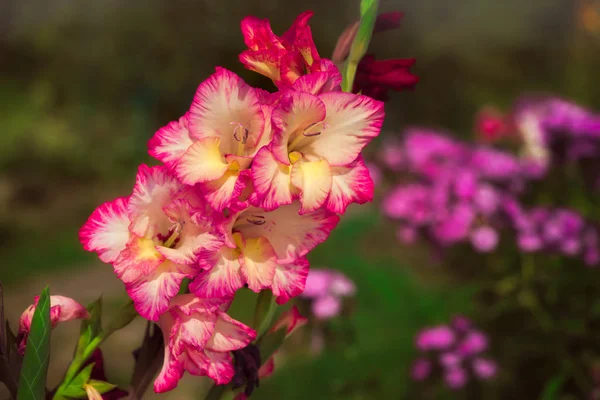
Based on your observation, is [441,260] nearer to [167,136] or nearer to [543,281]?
[543,281]

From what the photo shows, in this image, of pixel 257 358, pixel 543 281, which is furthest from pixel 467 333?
pixel 257 358

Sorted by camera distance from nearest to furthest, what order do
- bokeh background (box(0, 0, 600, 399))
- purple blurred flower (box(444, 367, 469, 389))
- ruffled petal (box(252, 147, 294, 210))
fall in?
1. ruffled petal (box(252, 147, 294, 210))
2. purple blurred flower (box(444, 367, 469, 389))
3. bokeh background (box(0, 0, 600, 399))

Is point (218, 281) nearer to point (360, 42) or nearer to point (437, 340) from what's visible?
point (360, 42)

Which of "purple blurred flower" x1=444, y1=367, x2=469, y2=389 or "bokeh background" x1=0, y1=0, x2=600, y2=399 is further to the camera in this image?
"bokeh background" x1=0, y1=0, x2=600, y2=399

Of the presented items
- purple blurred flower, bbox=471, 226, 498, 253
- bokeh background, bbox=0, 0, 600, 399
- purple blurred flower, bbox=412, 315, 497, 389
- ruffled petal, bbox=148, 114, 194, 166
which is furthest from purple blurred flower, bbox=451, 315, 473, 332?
ruffled petal, bbox=148, 114, 194, 166

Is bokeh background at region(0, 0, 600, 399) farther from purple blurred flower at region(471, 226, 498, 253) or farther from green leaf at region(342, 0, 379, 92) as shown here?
green leaf at region(342, 0, 379, 92)

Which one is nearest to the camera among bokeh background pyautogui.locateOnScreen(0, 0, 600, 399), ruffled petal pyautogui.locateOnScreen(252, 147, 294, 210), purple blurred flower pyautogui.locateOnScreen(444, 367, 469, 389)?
ruffled petal pyautogui.locateOnScreen(252, 147, 294, 210)

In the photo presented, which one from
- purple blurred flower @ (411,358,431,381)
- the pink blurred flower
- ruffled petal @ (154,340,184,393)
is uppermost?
ruffled petal @ (154,340,184,393)

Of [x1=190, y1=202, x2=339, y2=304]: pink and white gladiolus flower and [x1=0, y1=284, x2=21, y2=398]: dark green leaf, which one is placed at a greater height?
[x1=190, y1=202, x2=339, y2=304]: pink and white gladiolus flower
